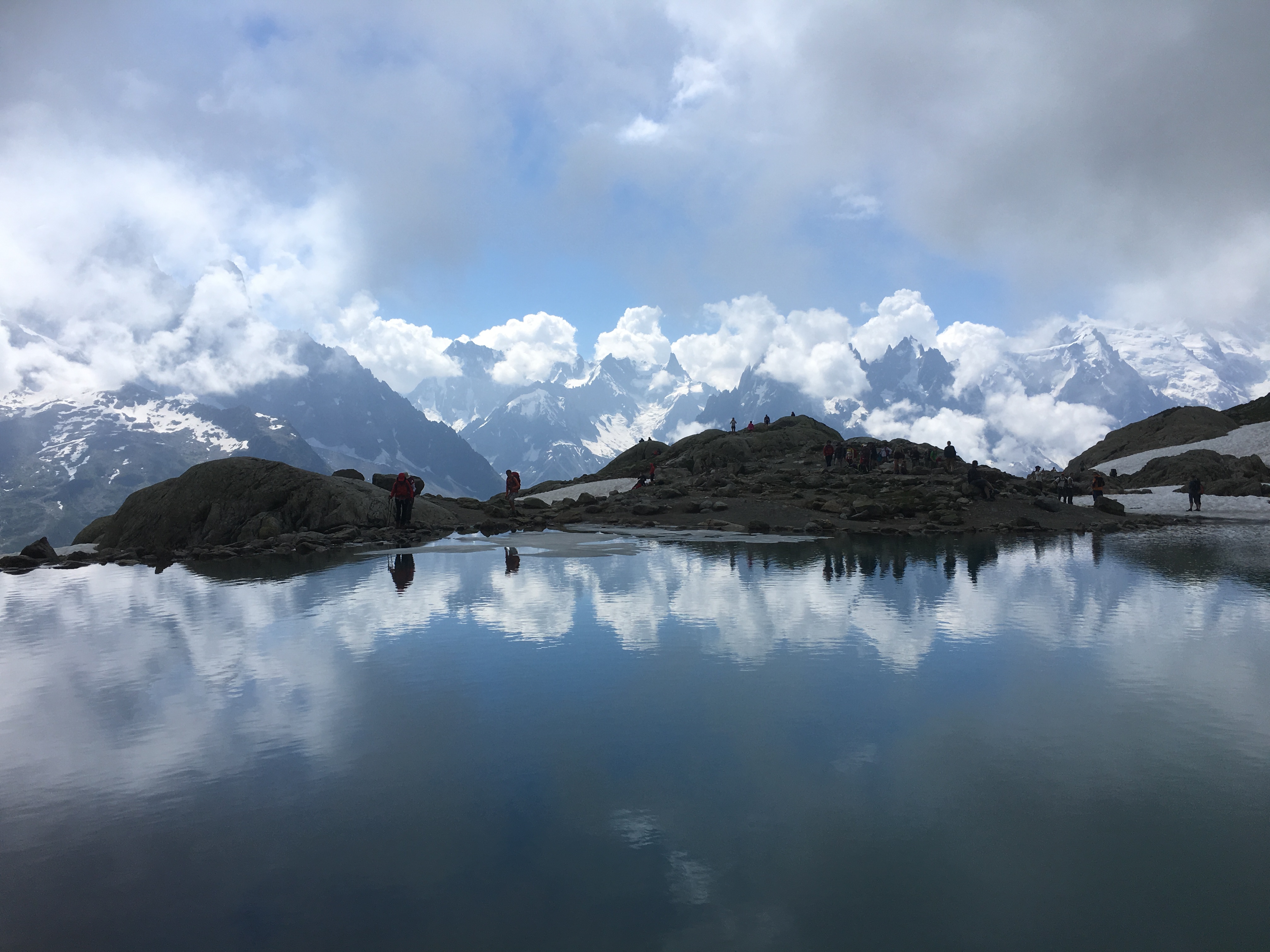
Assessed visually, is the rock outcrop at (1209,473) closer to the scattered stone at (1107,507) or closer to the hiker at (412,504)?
the scattered stone at (1107,507)

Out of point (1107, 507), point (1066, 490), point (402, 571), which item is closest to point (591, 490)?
point (1066, 490)

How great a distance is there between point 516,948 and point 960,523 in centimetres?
3519

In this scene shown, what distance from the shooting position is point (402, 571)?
21641 mm

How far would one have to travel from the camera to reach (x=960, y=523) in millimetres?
36156

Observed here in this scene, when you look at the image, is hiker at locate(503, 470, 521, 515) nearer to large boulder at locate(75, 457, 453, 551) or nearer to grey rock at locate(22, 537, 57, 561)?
large boulder at locate(75, 457, 453, 551)

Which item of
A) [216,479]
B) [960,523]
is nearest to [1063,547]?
[960,523]

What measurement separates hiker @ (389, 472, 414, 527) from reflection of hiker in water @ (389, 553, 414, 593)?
647 cm

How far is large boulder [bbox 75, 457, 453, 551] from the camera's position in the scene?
3050cm

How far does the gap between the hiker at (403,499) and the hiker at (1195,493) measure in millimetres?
46903

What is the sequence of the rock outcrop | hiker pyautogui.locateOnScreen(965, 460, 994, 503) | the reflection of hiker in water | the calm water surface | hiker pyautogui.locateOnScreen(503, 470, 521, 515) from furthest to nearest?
the rock outcrop < hiker pyautogui.locateOnScreen(503, 470, 521, 515) < hiker pyautogui.locateOnScreen(965, 460, 994, 503) < the reflection of hiker in water < the calm water surface

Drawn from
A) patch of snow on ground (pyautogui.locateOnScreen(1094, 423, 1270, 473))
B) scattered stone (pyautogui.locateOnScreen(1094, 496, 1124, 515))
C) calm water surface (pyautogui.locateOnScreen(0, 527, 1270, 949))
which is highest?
patch of snow on ground (pyautogui.locateOnScreen(1094, 423, 1270, 473))

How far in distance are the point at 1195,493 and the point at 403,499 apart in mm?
48433

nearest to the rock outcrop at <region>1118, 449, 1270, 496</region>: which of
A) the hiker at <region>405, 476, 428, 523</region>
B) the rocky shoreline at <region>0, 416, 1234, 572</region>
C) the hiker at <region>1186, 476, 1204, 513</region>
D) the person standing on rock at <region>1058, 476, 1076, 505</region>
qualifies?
the hiker at <region>1186, 476, 1204, 513</region>

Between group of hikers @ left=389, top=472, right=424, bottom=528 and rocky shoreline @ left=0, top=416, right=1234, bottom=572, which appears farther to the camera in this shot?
group of hikers @ left=389, top=472, right=424, bottom=528
